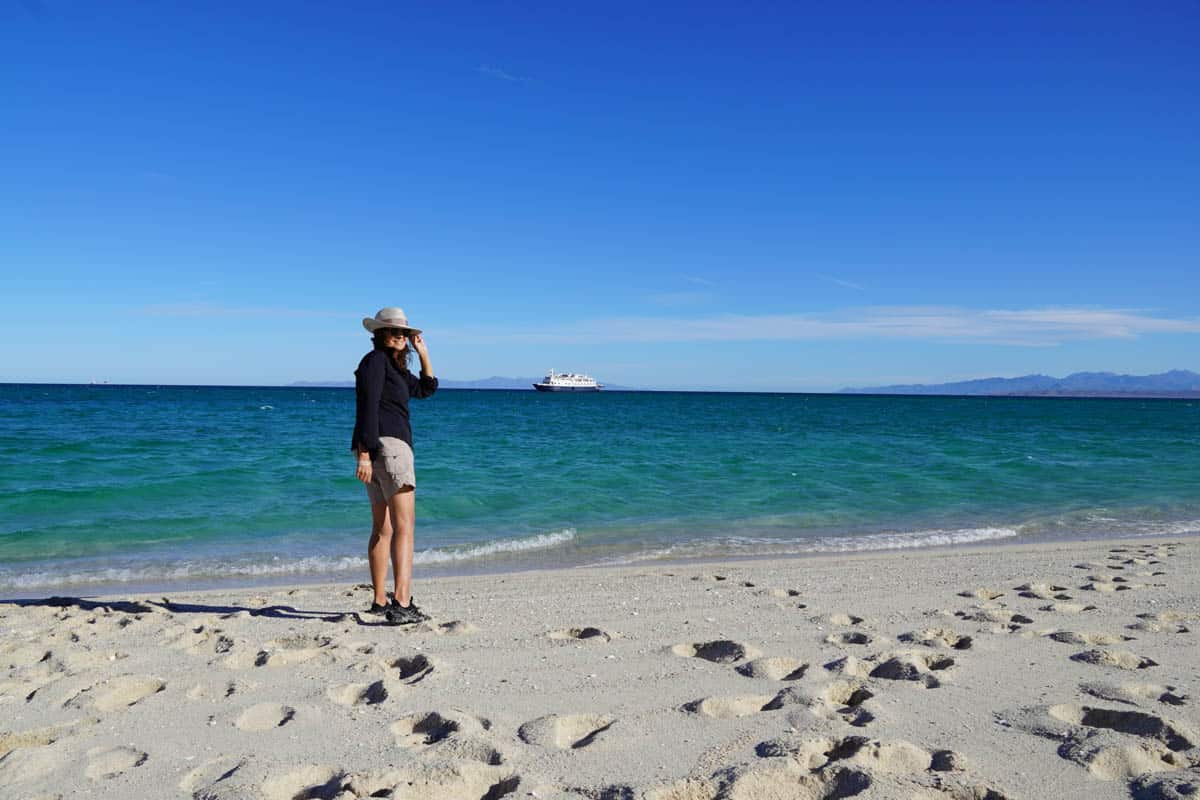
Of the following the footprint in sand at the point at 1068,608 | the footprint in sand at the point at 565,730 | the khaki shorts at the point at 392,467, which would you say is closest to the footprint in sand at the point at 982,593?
the footprint in sand at the point at 1068,608

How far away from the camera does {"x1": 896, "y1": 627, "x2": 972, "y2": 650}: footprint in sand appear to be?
15.6ft

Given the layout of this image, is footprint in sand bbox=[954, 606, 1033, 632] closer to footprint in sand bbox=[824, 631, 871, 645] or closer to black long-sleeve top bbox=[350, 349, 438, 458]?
footprint in sand bbox=[824, 631, 871, 645]

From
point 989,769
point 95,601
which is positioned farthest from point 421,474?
point 989,769

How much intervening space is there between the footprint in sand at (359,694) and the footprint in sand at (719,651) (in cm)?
162

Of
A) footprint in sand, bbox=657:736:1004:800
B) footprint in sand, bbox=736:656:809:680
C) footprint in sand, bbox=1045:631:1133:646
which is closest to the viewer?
footprint in sand, bbox=657:736:1004:800

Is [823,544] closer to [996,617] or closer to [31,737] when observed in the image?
[996,617]

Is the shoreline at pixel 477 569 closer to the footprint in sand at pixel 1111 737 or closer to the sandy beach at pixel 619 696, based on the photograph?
the sandy beach at pixel 619 696

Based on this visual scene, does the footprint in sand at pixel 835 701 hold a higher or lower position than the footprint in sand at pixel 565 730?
Result: higher

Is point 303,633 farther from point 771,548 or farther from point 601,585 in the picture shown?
point 771,548

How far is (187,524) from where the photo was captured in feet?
35.5

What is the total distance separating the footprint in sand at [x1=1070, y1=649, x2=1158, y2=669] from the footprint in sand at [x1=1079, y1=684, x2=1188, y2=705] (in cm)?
38

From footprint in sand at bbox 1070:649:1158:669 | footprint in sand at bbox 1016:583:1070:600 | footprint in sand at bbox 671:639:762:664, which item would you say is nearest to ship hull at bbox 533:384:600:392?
footprint in sand at bbox 1016:583:1070:600

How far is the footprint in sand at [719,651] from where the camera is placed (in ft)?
15.0

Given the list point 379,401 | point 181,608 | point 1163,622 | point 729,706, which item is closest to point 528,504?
point 181,608
